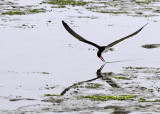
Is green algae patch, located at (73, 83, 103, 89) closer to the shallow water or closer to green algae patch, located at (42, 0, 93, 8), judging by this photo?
the shallow water

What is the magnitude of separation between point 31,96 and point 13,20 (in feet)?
60.0

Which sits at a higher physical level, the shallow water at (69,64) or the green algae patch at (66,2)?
the shallow water at (69,64)

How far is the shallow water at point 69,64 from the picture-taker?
13773mm

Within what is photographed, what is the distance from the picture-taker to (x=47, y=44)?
79.5 ft

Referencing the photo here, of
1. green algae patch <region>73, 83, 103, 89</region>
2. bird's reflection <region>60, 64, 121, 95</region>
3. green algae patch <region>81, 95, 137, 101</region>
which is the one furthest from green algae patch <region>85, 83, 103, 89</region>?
green algae patch <region>81, 95, 137, 101</region>

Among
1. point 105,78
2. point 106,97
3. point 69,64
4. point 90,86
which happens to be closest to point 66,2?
point 69,64

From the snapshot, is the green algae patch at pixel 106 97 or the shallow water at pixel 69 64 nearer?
the shallow water at pixel 69 64

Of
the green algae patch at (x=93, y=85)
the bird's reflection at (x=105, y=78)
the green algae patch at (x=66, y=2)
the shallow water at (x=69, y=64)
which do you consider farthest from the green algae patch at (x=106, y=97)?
the green algae patch at (x=66, y=2)

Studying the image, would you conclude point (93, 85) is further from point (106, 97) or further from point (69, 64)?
point (69, 64)

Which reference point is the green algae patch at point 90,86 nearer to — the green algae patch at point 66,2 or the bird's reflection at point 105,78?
the bird's reflection at point 105,78

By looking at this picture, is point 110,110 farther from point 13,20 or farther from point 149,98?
point 13,20

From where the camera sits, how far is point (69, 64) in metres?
19.7

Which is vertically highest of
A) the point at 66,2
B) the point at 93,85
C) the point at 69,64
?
the point at 93,85

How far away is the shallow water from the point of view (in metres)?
13.8
